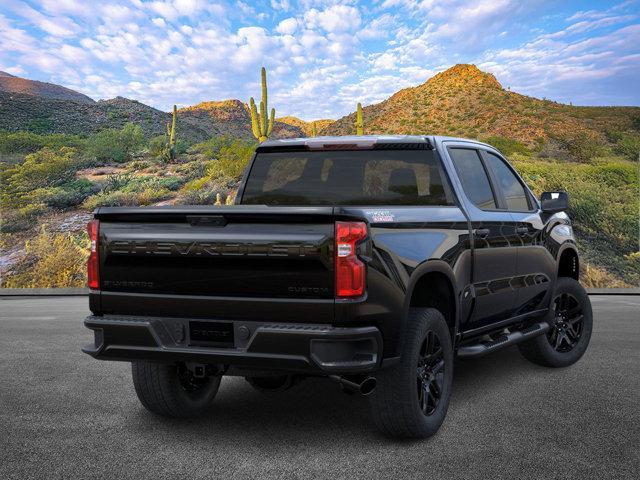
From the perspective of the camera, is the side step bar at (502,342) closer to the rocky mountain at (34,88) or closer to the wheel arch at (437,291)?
the wheel arch at (437,291)

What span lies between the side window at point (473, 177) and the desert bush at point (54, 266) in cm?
1928

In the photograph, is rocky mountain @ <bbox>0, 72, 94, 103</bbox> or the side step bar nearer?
the side step bar

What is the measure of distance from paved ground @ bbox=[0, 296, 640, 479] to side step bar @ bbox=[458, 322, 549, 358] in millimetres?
430

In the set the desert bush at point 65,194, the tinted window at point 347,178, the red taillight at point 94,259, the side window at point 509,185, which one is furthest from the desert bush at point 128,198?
the red taillight at point 94,259

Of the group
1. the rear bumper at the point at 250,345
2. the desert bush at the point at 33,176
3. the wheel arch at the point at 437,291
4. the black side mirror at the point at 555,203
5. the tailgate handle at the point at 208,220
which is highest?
the desert bush at the point at 33,176

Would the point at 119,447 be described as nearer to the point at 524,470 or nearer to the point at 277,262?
the point at 277,262

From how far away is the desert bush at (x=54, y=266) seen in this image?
80.7ft

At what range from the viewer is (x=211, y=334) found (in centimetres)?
473

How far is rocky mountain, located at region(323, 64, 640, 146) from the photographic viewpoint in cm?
5541

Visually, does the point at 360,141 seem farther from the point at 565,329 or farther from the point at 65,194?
the point at 65,194

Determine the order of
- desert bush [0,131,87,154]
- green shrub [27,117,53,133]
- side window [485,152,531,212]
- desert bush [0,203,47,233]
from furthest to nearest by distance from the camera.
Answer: green shrub [27,117,53,133] < desert bush [0,131,87,154] < desert bush [0,203,47,233] < side window [485,152,531,212]

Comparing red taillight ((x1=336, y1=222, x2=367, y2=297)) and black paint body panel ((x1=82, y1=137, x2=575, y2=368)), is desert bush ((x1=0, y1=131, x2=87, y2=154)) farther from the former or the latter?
red taillight ((x1=336, y1=222, x2=367, y2=297))

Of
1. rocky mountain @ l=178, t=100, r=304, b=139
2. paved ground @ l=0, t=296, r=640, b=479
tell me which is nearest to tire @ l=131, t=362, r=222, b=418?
paved ground @ l=0, t=296, r=640, b=479

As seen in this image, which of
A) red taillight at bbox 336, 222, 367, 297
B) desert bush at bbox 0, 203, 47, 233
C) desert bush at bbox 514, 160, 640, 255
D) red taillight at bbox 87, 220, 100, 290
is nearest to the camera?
red taillight at bbox 336, 222, 367, 297
